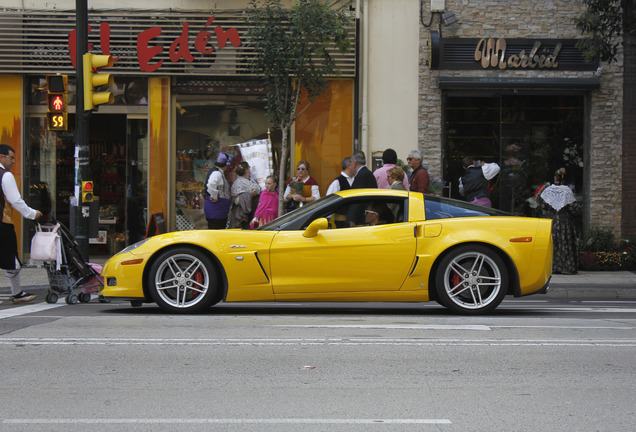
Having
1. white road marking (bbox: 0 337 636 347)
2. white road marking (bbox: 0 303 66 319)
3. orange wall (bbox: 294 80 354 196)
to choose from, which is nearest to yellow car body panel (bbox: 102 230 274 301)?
white road marking (bbox: 0 303 66 319)

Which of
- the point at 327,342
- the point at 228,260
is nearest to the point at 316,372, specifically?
the point at 327,342

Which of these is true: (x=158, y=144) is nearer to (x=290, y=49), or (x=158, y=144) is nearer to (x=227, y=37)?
(x=227, y=37)

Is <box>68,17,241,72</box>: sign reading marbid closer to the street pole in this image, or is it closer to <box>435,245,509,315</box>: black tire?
the street pole

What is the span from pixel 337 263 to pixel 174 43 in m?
9.53

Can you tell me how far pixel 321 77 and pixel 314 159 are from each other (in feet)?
6.15

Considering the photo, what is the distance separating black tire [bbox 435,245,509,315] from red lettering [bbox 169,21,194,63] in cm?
966

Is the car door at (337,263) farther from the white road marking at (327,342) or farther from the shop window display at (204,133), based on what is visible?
the shop window display at (204,133)

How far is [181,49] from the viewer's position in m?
17.3

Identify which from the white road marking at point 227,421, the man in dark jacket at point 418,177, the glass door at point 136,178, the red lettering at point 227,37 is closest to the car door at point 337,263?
the white road marking at point 227,421

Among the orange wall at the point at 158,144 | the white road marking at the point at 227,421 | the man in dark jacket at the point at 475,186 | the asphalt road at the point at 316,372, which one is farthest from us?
the orange wall at the point at 158,144

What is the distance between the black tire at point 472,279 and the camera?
9.22 m

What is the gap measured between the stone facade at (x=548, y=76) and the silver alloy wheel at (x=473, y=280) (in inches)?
331

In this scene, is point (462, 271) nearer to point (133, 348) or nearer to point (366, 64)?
point (133, 348)

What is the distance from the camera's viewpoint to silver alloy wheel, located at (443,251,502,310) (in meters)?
9.23
